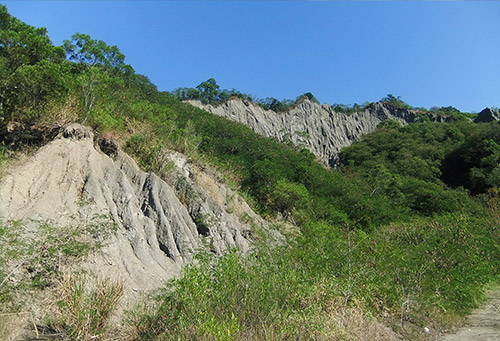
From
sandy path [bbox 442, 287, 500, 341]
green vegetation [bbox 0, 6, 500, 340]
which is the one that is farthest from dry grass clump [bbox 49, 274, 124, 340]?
sandy path [bbox 442, 287, 500, 341]

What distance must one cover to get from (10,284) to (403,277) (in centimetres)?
805

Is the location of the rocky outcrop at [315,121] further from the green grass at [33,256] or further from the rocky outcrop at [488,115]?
the green grass at [33,256]

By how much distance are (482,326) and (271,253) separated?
17.2 feet

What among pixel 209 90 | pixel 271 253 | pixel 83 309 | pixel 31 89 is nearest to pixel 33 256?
pixel 83 309

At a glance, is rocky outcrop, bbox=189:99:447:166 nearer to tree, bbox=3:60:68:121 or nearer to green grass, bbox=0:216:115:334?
tree, bbox=3:60:68:121

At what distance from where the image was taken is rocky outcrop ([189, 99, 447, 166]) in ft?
153

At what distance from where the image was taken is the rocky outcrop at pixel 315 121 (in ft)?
153

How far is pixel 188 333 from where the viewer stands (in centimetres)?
447

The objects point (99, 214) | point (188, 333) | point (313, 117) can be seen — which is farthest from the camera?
point (313, 117)

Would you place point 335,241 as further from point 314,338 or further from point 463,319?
point 314,338

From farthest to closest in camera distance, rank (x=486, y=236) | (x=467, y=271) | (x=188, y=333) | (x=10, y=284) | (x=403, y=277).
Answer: (x=486, y=236) < (x=467, y=271) < (x=403, y=277) < (x=10, y=284) < (x=188, y=333)

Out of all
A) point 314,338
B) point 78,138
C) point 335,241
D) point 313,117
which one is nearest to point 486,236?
point 335,241

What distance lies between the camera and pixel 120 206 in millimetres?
8352

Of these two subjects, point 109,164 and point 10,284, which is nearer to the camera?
point 10,284
